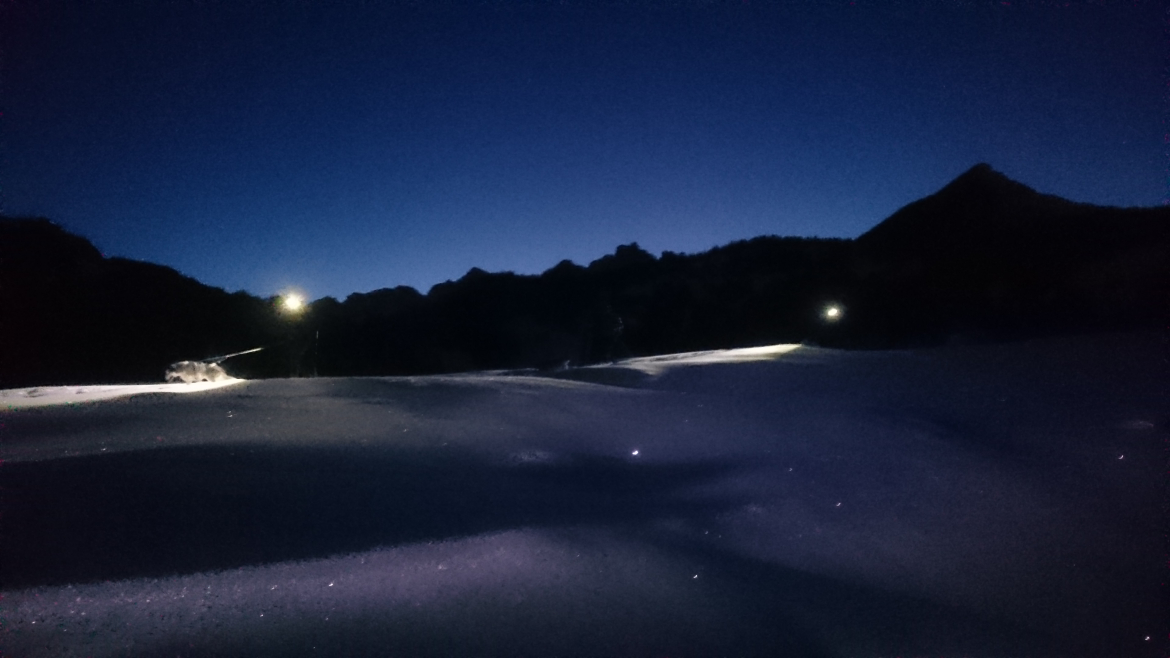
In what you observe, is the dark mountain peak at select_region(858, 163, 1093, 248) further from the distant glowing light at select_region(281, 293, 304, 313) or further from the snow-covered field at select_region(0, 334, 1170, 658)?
the distant glowing light at select_region(281, 293, 304, 313)

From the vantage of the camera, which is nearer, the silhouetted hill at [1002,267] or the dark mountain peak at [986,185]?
the silhouetted hill at [1002,267]

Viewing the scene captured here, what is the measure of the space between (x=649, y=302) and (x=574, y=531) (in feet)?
59.0

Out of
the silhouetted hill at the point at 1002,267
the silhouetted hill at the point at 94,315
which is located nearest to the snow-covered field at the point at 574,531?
the silhouetted hill at the point at 1002,267

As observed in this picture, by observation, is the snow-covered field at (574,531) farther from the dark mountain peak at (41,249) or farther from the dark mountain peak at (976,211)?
the dark mountain peak at (41,249)

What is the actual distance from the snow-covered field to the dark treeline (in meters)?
3.34

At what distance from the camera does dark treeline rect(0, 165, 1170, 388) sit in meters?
7.33

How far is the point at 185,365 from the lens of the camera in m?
4.41

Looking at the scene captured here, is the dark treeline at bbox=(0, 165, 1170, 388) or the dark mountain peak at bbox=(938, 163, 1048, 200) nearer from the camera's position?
the dark treeline at bbox=(0, 165, 1170, 388)

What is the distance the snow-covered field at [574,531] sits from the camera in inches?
32.8

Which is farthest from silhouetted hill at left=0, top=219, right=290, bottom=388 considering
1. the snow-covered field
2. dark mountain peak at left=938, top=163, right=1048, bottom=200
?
dark mountain peak at left=938, top=163, right=1048, bottom=200

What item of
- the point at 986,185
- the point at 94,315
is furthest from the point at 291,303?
the point at 986,185

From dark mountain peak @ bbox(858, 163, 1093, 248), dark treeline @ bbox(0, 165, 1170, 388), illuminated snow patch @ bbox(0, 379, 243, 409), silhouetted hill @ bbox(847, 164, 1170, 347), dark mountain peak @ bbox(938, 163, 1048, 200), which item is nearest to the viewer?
illuminated snow patch @ bbox(0, 379, 243, 409)

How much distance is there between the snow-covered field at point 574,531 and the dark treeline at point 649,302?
3343mm

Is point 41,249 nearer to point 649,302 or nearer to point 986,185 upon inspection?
point 649,302
